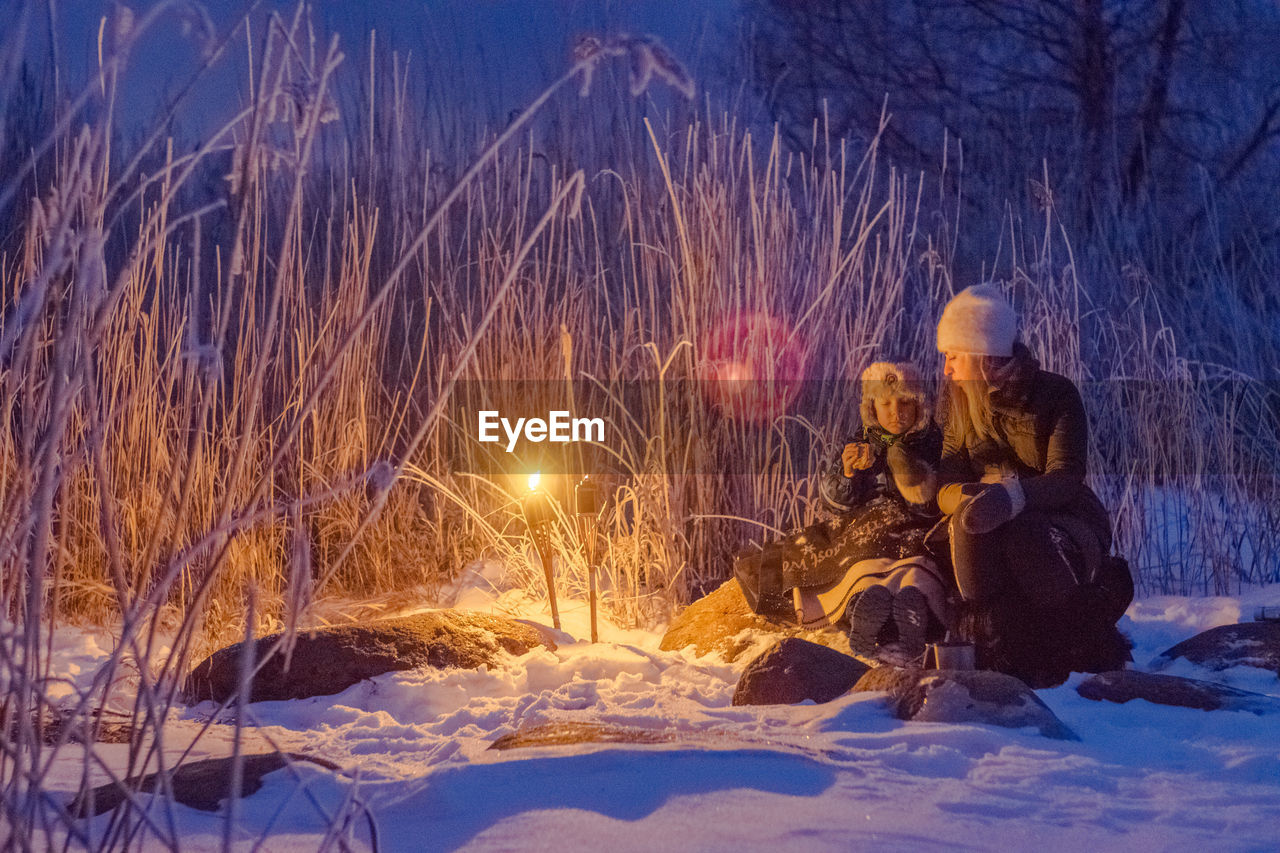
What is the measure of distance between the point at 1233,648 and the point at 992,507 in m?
0.77

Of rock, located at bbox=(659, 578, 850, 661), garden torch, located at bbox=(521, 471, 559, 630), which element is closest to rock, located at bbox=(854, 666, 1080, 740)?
rock, located at bbox=(659, 578, 850, 661)

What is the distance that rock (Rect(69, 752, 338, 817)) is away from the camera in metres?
1.51

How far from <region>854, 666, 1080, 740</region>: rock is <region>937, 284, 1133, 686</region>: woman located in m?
0.36

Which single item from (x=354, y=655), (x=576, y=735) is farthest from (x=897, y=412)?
(x=354, y=655)

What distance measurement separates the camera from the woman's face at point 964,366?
2426 millimetres

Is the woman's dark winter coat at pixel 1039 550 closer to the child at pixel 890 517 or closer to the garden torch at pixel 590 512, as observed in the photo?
the child at pixel 890 517

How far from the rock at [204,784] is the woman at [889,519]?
136 centimetres

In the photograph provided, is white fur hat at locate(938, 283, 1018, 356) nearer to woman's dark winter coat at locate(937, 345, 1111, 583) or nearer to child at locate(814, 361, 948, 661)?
woman's dark winter coat at locate(937, 345, 1111, 583)

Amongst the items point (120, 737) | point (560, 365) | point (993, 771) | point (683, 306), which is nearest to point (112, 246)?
point (560, 365)

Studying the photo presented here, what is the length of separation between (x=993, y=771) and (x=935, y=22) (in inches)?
267

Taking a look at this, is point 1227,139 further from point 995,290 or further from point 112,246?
point 112,246

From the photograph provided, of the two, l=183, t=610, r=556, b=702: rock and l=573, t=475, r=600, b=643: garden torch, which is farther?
l=573, t=475, r=600, b=643: garden torch

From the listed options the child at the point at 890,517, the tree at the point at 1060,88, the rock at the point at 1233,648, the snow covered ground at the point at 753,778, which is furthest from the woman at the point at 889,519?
the tree at the point at 1060,88

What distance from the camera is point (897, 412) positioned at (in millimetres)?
2562
